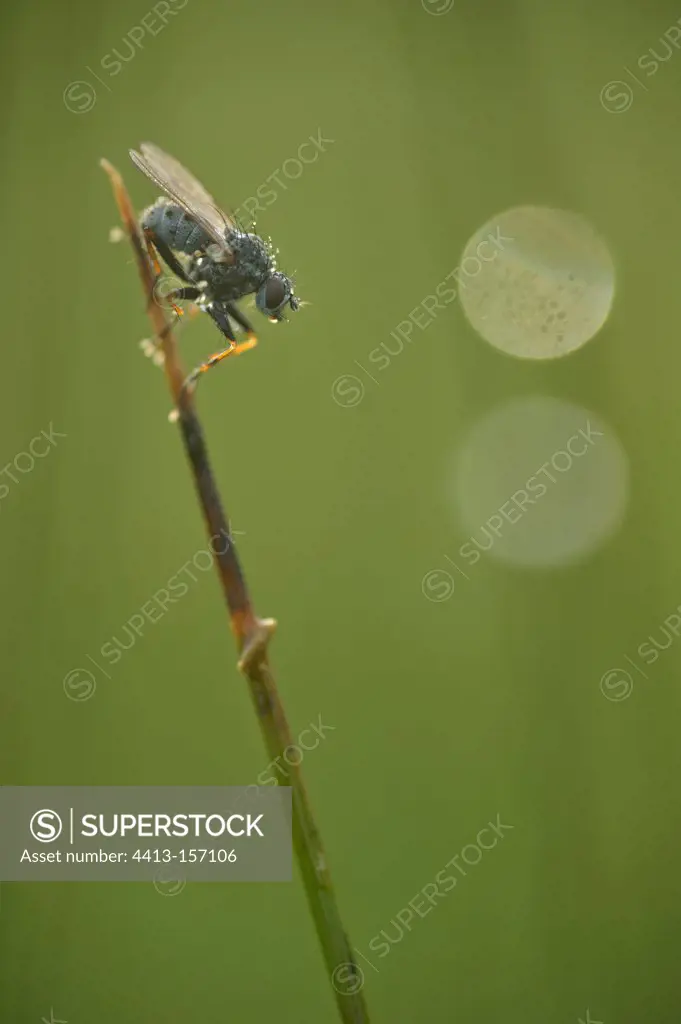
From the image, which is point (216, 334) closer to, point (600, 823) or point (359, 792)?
point (359, 792)

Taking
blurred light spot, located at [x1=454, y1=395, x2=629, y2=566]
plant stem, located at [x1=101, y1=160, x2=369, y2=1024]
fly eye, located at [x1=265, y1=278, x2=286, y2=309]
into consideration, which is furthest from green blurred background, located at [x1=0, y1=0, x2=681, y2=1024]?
plant stem, located at [x1=101, y1=160, x2=369, y2=1024]

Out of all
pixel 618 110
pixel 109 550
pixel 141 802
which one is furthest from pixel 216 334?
pixel 618 110

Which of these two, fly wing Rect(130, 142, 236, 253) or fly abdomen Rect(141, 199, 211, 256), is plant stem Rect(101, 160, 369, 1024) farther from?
fly abdomen Rect(141, 199, 211, 256)

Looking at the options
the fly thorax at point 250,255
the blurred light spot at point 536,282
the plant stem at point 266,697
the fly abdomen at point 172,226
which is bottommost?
the plant stem at point 266,697

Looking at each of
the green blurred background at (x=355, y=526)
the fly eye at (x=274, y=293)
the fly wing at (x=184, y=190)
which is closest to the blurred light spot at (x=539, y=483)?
the green blurred background at (x=355, y=526)

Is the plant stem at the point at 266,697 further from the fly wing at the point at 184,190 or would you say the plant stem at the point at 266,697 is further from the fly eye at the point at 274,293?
the fly eye at the point at 274,293
